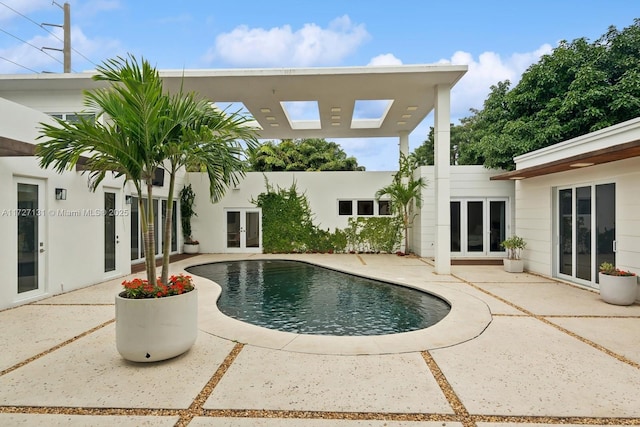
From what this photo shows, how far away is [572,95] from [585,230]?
7448mm

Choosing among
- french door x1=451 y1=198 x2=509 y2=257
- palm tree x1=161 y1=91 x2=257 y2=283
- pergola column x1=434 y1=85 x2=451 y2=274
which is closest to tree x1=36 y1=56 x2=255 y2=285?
palm tree x1=161 y1=91 x2=257 y2=283

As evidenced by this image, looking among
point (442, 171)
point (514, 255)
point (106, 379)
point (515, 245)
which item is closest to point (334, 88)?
point (442, 171)

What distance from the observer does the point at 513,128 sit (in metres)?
13.4

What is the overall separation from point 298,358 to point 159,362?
4.80ft

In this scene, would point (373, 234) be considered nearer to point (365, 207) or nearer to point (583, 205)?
point (365, 207)

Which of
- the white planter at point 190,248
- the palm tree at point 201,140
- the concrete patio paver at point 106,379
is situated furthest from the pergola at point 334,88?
the white planter at point 190,248

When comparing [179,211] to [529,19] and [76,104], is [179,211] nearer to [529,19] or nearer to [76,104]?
[76,104]

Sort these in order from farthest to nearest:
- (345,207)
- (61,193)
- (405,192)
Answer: (345,207), (405,192), (61,193)

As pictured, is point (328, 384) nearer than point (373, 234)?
Yes

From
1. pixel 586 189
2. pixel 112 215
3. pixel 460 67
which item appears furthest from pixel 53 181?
pixel 586 189

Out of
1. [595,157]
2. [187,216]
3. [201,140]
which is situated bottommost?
[187,216]

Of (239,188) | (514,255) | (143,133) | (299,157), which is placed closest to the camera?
(143,133)

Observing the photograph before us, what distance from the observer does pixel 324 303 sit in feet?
21.9

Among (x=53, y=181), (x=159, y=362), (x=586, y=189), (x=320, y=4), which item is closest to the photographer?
(x=159, y=362)
